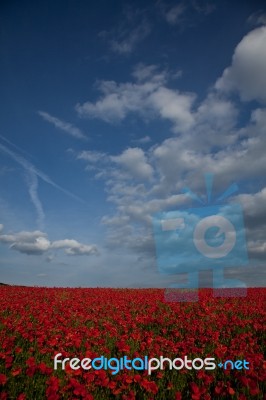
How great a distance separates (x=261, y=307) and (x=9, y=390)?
426 inches

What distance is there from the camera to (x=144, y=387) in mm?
4922

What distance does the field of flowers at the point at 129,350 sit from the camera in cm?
494

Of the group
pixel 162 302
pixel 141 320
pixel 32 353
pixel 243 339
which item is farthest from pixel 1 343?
pixel 162 302

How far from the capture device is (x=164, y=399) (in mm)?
4930

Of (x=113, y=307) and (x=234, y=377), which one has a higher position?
(x=113, y=307)

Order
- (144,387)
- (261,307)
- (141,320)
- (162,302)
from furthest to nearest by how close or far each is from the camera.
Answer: (162,302)
(261,307)
(141,320)
(144,387)

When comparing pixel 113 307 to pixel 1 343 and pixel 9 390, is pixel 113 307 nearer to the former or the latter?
pixel 1 343

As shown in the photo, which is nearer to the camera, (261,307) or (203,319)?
(203,319)

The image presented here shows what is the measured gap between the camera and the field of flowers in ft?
16.2

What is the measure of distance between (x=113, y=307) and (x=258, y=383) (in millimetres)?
8452

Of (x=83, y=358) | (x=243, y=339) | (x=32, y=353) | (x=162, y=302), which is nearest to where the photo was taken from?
(x=83, y=358)

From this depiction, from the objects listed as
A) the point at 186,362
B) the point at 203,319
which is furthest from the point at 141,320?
the point at 186,362

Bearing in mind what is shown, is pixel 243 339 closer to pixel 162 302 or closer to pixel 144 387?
pixel 144 387

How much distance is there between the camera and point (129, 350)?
6.89 metres
